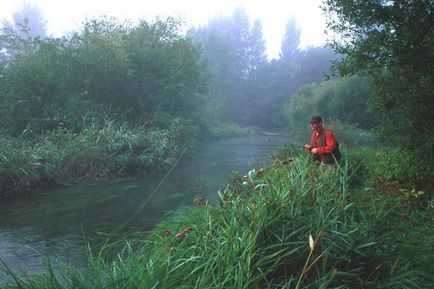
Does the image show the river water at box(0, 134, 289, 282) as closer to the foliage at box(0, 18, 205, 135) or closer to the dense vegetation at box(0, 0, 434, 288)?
the dense vegetation at box(0, 0, 434, 288)

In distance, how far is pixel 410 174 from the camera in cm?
727

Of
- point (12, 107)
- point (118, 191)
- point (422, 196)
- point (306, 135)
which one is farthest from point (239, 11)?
point (422, 196)

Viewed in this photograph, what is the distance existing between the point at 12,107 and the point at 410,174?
1747 centimetres

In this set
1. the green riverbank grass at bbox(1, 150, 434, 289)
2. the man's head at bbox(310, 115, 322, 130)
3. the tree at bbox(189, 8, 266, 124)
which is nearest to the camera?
the green riverbank grass at bbox(1, 150, 434, 289)

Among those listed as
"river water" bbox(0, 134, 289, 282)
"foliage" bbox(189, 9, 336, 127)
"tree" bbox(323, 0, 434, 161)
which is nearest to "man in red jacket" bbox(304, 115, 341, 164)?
"tree" bbox(323, 0, 434, 161)

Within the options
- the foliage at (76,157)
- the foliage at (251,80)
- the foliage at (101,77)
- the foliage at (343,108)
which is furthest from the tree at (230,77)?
the foliage at (76,157)

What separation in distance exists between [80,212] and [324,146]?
256 inches

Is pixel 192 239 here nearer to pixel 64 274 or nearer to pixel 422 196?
pixel 64 274

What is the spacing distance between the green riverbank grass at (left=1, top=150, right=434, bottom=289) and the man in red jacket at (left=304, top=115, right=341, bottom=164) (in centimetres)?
251

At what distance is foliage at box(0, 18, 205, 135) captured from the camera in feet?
64.6

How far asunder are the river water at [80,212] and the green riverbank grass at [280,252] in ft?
4.91

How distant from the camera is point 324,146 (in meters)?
7.93

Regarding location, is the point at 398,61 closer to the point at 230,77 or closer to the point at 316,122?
the point at 316,122

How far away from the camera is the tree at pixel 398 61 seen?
7.13 meters
